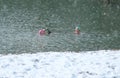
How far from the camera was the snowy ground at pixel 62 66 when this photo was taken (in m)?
8.19

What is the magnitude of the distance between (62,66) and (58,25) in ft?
42.8

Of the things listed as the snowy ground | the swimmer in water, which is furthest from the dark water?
the snowy ground

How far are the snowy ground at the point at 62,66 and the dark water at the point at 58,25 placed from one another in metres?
6.11

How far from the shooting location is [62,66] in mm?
8867

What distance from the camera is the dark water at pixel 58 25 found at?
17.0 meters

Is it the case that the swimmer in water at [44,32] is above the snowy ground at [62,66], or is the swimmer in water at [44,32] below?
below

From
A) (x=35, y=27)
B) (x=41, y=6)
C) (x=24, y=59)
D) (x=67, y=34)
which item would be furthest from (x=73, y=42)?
(x=41, y=6)

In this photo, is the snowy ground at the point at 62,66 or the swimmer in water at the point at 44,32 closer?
the snowy ground at the point at 62,66

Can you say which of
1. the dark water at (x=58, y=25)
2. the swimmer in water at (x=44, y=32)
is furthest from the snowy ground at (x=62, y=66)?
the swimmer in water at (x=44, y=32)

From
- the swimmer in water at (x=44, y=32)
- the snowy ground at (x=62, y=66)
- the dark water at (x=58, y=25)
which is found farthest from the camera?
the swimmer in water at (x=44, y=32)

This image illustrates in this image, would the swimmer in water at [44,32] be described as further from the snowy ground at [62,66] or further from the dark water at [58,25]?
the snowy ground at [62,66]

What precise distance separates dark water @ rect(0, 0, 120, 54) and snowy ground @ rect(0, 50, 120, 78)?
20.0 feet

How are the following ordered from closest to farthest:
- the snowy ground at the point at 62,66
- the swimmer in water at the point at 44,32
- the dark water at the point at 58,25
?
the snowy ground at the point at 62,66 → the dark water at the point at 58,25 → the swimmer in water at the point at 44,32

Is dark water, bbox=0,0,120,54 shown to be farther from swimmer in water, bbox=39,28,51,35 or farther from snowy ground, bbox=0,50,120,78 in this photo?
snowy ground, bbox=0,50,120,78
